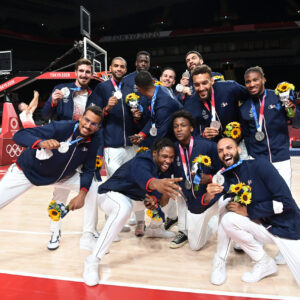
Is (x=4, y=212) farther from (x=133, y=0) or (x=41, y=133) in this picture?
(x=133, y=0)

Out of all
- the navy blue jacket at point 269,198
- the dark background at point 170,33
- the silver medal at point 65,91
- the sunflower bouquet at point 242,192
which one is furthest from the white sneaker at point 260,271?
the dark background at point 170,33

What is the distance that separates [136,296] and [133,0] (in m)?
20.5

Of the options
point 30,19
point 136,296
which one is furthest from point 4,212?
point 30,19

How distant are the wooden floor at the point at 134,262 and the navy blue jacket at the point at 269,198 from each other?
50cm

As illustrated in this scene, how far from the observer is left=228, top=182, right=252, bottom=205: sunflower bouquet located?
7.76ft

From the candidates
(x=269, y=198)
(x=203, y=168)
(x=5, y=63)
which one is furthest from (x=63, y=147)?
(x=5, y=63)

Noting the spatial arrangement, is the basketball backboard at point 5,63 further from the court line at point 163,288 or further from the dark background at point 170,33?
the court line at point 163,288

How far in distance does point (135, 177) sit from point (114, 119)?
4.15 feet

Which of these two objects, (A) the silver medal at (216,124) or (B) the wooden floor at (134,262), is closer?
(B) the wooden floor at (134,262)

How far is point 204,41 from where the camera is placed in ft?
61.7

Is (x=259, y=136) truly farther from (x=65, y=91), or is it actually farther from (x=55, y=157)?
(x=65, y=91)

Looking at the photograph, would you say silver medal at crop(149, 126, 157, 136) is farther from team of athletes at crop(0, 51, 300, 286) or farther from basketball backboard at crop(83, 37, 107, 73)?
basketball backboard at crop(83, 37, 107, 73)

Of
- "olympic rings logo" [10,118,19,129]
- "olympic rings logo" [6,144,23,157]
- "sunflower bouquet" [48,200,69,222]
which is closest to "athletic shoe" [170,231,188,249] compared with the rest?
"sunflower bouquet" [48,200,69,222]

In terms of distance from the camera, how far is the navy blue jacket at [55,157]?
289 centimetres
